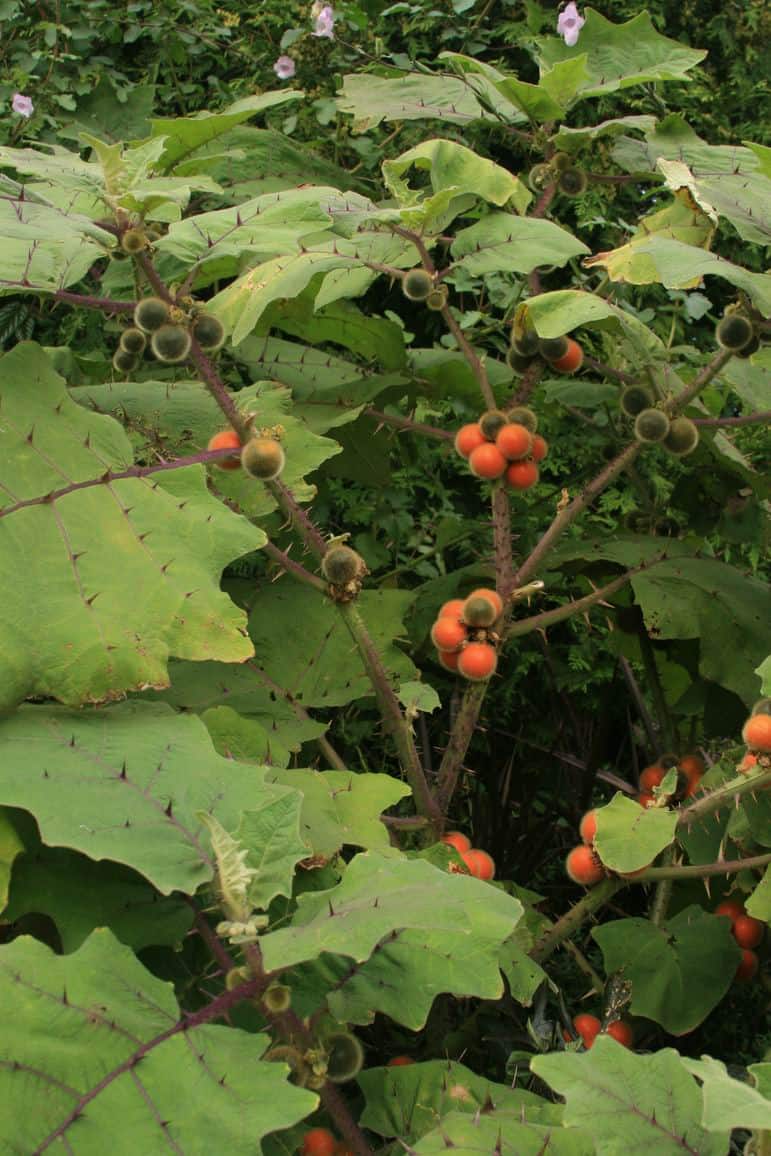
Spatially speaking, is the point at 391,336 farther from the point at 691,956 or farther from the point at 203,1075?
the point at 203,1075

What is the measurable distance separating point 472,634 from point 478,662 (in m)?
0.08

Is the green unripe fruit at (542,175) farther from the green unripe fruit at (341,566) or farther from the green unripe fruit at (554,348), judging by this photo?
the green unripe fruit at (341,566)

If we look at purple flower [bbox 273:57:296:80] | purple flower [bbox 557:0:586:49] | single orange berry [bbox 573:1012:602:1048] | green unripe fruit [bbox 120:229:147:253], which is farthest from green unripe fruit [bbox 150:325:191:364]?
purple flower [bbox 273:57:296:80]

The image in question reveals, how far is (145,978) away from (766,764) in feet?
2.83

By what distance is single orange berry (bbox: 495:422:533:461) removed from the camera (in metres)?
2.09

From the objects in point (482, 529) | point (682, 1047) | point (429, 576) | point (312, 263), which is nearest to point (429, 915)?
point (312, 263)

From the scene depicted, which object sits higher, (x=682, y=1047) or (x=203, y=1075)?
(x=203, y=1075)

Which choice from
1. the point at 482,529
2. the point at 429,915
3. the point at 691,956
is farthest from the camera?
the point at 482,529

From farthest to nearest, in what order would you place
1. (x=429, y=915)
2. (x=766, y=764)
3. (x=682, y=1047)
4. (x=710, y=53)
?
1. (x=710, y=53)
2. (x=682, y=1047)
3. (x=766, y=764)
4. (x=429, y=915)

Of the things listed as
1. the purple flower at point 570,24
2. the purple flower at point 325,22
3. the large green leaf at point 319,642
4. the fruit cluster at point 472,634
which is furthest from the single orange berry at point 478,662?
the purple flower at point 325,22

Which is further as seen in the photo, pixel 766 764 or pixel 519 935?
pixel 519 935

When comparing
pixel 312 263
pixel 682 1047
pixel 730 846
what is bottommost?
pixel 682 1047

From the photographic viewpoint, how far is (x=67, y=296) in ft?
6.02

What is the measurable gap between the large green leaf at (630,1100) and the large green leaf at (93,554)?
0.70m
